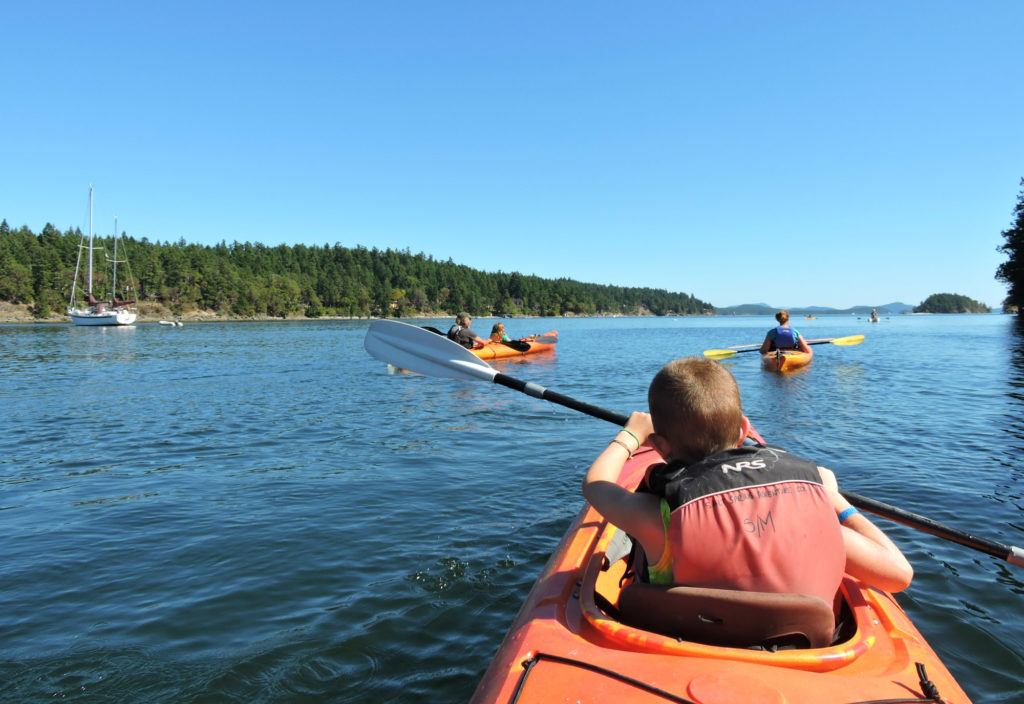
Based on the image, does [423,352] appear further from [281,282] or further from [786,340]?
[281,282]

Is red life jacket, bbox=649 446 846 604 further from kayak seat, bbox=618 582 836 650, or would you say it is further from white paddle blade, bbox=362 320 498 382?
white paddle blade, bbox=362 320 498 382

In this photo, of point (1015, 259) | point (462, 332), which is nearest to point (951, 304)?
point (1015, 259)

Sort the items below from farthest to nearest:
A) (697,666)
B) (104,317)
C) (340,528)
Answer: (104,317), (340,528), (697,666)

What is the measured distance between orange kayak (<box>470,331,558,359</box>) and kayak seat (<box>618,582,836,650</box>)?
1667 cm

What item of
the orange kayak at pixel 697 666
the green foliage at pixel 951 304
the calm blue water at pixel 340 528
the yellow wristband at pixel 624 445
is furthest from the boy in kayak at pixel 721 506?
the green foliage at pixel 951 304

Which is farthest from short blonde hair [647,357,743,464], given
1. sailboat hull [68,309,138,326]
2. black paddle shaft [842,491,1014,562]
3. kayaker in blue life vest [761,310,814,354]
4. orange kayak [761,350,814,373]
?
sailboat hull [68,309,138,326]

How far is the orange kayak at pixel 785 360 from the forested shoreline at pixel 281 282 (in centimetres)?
9002

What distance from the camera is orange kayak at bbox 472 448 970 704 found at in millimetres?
2076

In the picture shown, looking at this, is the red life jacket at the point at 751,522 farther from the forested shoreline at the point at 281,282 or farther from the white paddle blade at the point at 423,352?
the forested shoreline at the point at 281,282

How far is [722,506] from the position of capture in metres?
2.07

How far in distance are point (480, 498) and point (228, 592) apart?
2.78 meters

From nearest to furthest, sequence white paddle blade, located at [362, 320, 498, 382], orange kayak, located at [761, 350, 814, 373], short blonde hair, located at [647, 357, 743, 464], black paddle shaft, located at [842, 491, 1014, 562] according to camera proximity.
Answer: short blonde hair, located at [647, 357, 743, 464]
black paddle shaft, located at [842, 491, 1014, 562]
white paddle blade, located at [362, 320, 498, 382]
orange kayak, located at [761, 350, 814, 373]

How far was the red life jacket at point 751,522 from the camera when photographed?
2.08 metres

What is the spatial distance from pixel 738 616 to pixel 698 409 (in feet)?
2.38
